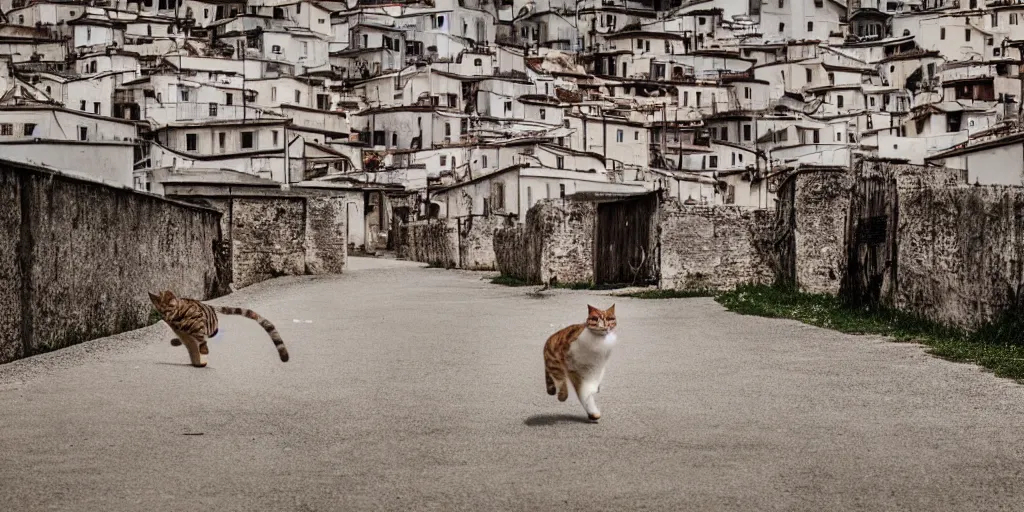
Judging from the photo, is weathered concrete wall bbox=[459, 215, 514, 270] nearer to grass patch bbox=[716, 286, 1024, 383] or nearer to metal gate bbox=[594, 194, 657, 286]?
metal gate bbox=[594, 194, 657, 286]

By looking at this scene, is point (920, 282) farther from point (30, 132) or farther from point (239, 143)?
point (239, 143)

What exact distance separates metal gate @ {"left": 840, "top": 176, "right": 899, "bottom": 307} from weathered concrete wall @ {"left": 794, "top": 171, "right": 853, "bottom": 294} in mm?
2530

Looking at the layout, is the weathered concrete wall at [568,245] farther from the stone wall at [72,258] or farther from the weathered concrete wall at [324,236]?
the stone wall at [72,258]

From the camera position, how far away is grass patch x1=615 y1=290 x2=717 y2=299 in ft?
75.9

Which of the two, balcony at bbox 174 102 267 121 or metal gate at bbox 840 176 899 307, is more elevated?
balcony at bbox 174 102 267 121

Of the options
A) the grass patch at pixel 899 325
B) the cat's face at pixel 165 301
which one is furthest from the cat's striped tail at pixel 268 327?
the grass patch at pixel 899 325

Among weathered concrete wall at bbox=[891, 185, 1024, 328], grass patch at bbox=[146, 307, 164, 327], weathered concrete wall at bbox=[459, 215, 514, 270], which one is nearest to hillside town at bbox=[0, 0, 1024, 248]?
weathered concrete wall at bbox=[459, 215, 514, 270]

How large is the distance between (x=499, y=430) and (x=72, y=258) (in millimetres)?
8222

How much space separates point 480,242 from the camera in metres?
43.4

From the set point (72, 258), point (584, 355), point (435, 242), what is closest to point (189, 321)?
point (72, 258)

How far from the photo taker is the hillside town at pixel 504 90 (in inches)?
2854

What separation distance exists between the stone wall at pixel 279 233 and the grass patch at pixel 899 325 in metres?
12.5

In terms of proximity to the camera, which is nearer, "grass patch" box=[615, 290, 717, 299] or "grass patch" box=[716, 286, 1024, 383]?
"grass patch" box=[716, 286, 1024, 383]

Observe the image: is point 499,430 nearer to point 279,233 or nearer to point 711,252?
point 711,252
